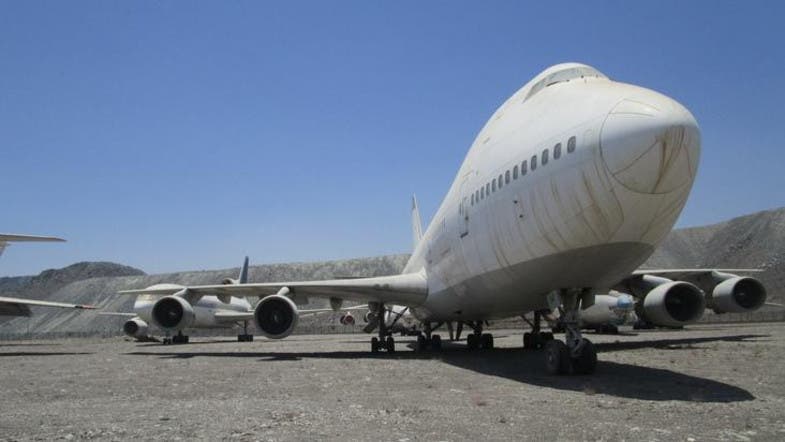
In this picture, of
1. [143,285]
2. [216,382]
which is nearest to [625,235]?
[216,382]

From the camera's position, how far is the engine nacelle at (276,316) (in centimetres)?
1820

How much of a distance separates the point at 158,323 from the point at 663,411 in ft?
58.0

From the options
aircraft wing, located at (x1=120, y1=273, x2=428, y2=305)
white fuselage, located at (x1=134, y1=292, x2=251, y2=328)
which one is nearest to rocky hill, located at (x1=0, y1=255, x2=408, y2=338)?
white fuselage, located at (x1=134, y1=292, x2=251, y2=328)

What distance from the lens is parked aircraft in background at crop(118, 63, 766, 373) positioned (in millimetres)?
8664

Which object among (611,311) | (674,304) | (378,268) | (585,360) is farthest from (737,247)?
(585,360)

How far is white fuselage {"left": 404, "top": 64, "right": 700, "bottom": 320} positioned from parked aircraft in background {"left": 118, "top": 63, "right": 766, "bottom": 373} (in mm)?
20

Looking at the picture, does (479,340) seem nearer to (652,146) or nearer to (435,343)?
(435,343)

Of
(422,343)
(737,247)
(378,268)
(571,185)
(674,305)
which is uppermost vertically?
(737,247)

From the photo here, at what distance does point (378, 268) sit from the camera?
369 feet

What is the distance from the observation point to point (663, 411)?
6.83m

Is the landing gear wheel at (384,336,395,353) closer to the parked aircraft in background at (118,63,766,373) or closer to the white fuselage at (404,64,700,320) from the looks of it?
the parked aircraft in background at (118,63,766,373)

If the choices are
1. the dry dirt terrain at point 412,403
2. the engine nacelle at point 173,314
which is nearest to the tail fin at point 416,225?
the engine nacelle at point 173,314

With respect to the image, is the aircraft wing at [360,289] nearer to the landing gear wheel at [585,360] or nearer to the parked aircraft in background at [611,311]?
the landing gear wheel at [585,360]

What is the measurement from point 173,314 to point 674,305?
50.5ft
